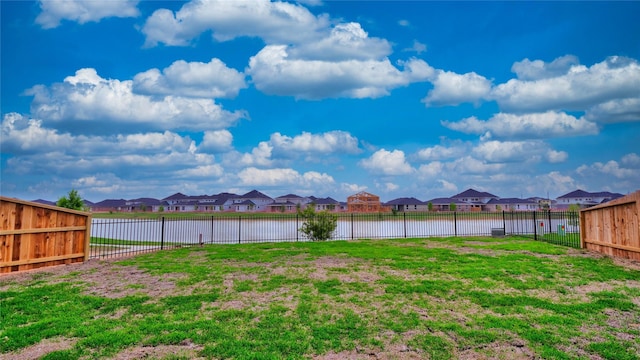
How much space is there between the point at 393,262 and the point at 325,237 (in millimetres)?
10728

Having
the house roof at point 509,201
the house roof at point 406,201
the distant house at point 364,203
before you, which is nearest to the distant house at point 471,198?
the house roof at point 509,201

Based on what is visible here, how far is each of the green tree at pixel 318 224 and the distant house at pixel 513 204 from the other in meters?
78.0

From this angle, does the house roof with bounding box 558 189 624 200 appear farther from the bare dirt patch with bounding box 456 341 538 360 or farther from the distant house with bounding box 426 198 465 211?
the bare dirt patch with bounding box 456 341 538 360

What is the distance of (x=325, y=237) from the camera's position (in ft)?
74.9

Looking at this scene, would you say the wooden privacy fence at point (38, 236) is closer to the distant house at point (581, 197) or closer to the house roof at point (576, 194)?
the distant house at point (581, 197)

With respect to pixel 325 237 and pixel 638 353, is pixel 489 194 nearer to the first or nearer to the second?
pixel 325 237

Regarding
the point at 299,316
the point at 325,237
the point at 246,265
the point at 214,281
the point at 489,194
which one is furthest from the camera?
the point at 489,194

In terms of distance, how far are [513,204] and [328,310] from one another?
326ft

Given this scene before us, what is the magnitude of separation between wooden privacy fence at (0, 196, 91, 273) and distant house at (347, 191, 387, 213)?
77.4 metres

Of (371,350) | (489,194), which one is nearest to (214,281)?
(371,350)

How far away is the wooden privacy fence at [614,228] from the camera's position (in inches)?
498

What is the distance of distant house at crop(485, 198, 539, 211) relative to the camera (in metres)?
92.1

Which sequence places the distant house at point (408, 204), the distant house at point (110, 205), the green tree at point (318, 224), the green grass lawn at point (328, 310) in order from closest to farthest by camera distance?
the green grass lawn at point (328, 310) < the green tree at point (318, 224) < the distant house at point (408, 204) < the distant house at point (110, 205)

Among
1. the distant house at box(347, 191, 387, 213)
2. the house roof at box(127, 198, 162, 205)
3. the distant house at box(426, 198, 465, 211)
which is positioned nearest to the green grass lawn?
the distant house at box(347, 191, 387, 213)
